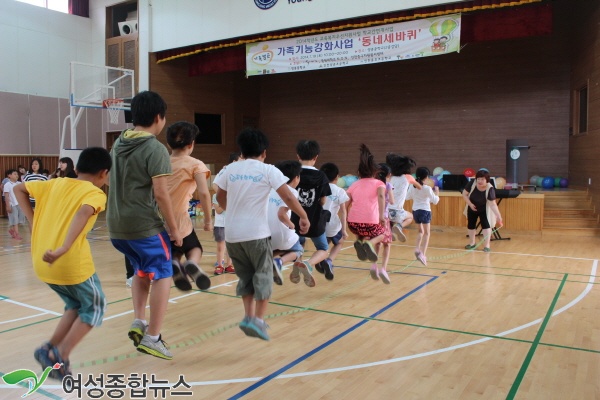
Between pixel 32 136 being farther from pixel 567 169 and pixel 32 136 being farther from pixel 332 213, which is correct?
pixel 567 169

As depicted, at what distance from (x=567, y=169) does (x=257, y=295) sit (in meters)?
12.7

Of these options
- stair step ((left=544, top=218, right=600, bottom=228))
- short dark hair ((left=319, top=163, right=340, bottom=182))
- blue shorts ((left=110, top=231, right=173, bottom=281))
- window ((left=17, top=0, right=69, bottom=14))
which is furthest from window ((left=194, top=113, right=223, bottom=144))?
blue shorts ((left=110, top=231, right=173, bottom=281))

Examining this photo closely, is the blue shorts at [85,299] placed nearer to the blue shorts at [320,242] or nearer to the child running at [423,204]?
the blue shorts at [320,242]

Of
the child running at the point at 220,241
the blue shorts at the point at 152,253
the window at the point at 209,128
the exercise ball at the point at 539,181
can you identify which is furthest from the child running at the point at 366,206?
the window at the point at 209,128

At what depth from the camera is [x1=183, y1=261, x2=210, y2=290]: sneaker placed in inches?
128

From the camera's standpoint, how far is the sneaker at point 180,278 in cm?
344

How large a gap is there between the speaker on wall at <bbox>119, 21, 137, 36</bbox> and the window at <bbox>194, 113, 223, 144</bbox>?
307 cm

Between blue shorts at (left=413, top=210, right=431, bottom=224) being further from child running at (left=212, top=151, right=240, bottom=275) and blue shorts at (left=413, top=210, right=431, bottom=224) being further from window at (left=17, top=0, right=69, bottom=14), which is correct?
window at (left=17, top=0, right=69, bottom=14)

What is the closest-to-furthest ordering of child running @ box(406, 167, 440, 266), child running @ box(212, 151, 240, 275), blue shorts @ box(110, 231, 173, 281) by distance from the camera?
blue shorts @ box(110, 231, 173, 281) → child running @ box(212, 151, 240, 275) → child running @ box(406, 167, 440, 266)

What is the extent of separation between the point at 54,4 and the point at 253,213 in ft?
50.9

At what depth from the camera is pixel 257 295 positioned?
3.37 m

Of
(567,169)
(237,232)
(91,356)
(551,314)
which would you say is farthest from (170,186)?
(567,169)

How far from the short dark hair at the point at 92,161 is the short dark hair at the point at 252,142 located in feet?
2.91

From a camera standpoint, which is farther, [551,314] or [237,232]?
[551,314]
